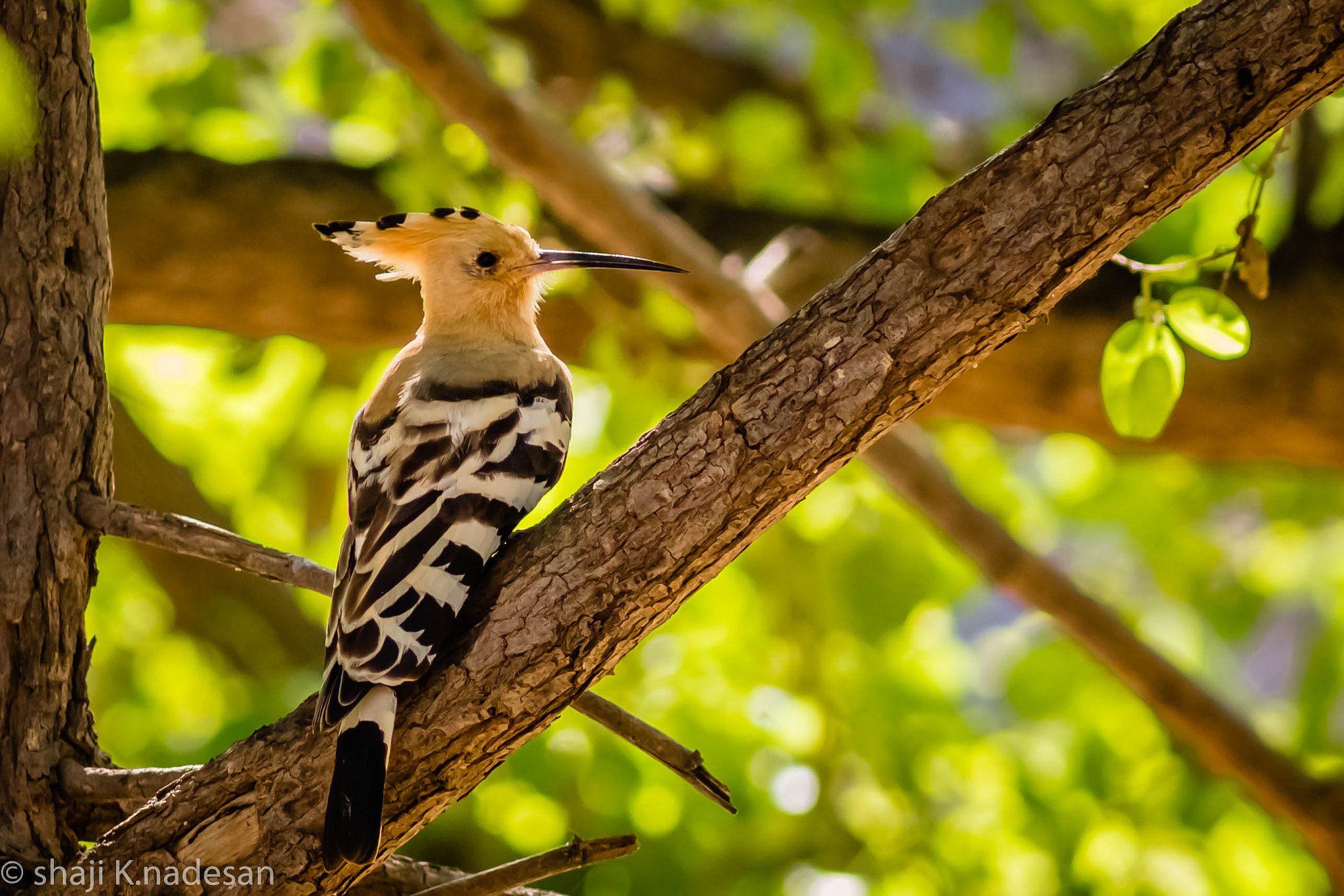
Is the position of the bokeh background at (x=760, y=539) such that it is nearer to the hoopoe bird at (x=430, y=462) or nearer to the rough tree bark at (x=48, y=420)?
the hoopoe bird at (x=430, y=462)

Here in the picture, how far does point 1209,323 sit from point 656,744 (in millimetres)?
986

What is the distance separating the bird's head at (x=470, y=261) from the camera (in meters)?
2.42

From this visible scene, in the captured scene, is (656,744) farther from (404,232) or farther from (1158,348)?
(404,232)

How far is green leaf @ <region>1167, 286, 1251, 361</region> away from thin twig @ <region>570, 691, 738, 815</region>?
918 mm

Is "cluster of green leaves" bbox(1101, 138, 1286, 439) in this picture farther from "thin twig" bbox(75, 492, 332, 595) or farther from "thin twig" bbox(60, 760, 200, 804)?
"thin twig" bbox(60, 760, 200, 804)

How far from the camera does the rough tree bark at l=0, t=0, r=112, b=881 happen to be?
5.63 ft

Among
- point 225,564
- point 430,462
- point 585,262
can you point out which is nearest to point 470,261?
point 585,262

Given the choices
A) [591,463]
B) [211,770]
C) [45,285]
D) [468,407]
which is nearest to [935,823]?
[591,463]

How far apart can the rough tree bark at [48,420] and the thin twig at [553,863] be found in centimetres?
64

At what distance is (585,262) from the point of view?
244 centimetres

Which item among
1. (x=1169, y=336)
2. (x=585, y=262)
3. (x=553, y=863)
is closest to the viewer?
(x=553, y=863)

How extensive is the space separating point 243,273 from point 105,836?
213 centimetres

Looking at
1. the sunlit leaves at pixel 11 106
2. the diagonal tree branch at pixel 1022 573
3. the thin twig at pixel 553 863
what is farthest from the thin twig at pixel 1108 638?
the sunlit leaves at pixel 11 106

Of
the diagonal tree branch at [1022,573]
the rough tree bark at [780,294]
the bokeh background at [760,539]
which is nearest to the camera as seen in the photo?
the diagonal tree branch at [1022,573]
